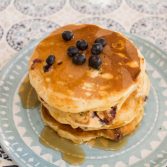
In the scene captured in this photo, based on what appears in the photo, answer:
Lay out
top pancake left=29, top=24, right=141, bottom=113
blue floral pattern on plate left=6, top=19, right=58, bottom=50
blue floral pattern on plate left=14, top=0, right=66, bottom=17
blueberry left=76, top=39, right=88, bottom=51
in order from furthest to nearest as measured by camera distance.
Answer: blue floral pattern on plate left=14, top=0, right=66, bottom=17, blue floral pattern on plate left=6, top=19, right=58, bottom=50, blueberry left=76, top=39, right=88, bottom=51, top pancake left=29, top=24, right=141, bottom=113

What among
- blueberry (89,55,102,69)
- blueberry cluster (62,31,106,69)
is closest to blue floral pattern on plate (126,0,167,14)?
blueberry cluster (62,31,106,69)

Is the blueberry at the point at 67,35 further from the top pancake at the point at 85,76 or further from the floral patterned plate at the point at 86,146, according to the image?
the floral patterned plate at the point at 86,146

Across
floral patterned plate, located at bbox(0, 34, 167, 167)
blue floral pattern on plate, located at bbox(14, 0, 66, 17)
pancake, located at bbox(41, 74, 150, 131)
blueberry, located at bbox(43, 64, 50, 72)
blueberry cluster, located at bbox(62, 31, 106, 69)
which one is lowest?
floral patterned plate, located at bbox(0, 34, 167, 167)

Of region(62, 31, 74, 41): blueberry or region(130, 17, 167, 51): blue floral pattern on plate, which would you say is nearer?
region(62, 31, 74, 41): blueberry

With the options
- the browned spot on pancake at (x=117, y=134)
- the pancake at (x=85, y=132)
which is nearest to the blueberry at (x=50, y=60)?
the pancake at (x=85, y=132)

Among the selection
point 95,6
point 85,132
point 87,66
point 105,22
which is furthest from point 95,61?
point 95,6

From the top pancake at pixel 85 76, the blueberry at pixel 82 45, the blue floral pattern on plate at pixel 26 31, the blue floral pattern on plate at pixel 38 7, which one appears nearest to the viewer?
the top pancake at pixel 85 76

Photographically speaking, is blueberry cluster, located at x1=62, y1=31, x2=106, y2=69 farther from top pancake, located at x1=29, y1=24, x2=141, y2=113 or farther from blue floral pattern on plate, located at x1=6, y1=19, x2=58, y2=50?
blue floral pattern on plate, located at x1=6, y1=19, x2=58, y2=50

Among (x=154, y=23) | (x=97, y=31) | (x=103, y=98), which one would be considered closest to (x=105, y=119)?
(x=103, y=98)
